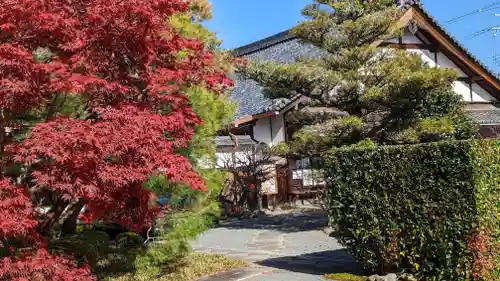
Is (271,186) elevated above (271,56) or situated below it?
below

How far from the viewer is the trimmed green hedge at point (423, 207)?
5.57m

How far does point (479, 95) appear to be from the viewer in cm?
1923

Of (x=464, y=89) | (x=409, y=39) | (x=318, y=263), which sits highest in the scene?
(x=409, y=39)

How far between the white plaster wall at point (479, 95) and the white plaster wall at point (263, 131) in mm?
7707

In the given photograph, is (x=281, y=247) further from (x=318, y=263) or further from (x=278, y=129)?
(x=278, y=129)

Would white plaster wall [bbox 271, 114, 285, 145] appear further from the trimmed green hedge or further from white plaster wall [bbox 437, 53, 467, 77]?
the trimmed green hedge

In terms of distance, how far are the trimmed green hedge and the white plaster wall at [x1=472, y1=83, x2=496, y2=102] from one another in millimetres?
14355

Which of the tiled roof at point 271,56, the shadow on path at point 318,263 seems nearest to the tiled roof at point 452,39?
the tiled roof at point 271,56

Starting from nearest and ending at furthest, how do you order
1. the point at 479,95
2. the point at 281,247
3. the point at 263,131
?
the point at 281,247 → the point at 263,131 → the point at 479,95

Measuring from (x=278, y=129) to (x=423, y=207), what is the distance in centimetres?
1127

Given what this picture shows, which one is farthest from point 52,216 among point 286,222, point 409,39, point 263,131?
point 409,39

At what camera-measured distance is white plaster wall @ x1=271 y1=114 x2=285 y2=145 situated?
1695 centimetres

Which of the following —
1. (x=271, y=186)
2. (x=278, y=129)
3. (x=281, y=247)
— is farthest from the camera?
(x=271, y=186)

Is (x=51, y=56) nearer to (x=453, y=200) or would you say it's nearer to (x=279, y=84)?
(x=453, y=200)
